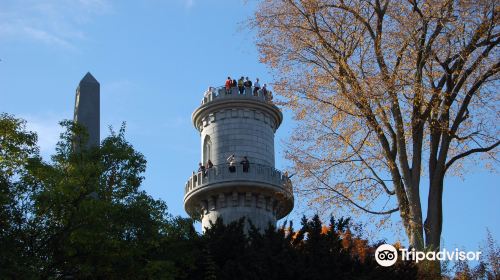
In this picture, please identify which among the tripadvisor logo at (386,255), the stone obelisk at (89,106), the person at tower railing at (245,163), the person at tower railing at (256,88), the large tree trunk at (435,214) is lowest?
the tripadvisor logo at (386,255)

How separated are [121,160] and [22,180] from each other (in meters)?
2.97

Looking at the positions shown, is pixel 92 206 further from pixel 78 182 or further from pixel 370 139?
pixel 370 139

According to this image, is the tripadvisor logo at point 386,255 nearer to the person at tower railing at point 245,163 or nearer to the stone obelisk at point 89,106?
the stone obelisk at point 89,106

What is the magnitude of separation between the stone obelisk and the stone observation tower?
44.9 feet

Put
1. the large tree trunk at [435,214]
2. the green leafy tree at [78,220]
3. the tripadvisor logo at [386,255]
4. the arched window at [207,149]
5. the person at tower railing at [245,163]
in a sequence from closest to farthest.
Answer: the green leafy tree at [78,220] < the large tree trunk at [435,214] < the tripadvisor logo at [386,255] < the person at tower railing at [245,163] < the arched window at [207,149]

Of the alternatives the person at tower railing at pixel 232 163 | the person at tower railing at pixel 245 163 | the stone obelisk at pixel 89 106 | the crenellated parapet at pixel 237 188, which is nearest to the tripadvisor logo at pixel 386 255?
the stone obelisk at pixel 89 106

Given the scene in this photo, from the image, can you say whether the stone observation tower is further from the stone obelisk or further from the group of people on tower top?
the stone obelisk

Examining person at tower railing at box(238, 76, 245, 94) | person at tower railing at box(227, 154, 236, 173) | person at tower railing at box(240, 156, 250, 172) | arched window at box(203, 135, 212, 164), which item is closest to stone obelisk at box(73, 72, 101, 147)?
person at tower railing at box(240, 156, 250, 172)

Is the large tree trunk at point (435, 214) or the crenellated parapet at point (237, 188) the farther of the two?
the crenellated parapet at point (237, 188)

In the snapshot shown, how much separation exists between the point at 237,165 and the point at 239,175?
1.90ft

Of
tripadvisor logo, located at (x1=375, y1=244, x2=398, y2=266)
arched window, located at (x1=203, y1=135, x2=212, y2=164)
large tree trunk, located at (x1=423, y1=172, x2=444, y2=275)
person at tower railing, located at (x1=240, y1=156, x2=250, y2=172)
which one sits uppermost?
arched window, located at (x1=203, y1=135, x2=212, y2=164)

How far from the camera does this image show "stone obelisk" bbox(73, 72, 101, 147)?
27500mm

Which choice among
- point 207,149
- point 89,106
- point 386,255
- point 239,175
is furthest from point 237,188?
point 386,255

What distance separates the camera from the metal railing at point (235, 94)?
4306cm
